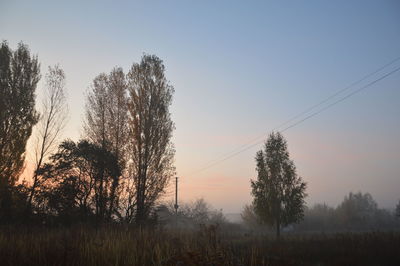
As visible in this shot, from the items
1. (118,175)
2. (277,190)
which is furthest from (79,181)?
(277,190)

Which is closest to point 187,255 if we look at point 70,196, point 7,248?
point 7,248

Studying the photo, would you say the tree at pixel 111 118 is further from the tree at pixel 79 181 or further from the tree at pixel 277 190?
the tree at pixel 277 190

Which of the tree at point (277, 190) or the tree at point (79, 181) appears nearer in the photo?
the tree at point (79, 181)

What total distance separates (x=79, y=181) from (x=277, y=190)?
14.7m

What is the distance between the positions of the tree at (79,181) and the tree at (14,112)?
6.25 ft

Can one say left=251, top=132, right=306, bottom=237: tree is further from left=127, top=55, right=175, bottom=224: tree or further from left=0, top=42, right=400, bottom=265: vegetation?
left=127, top=55, right=175, bottom=224: tree

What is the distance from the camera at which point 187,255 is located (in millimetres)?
3701

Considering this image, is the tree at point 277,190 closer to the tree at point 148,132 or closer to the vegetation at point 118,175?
the vegetation at point 118,175

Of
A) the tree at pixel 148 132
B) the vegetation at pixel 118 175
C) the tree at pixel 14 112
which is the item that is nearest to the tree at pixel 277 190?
the vegetation at pixel 118 175

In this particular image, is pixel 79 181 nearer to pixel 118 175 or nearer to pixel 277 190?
pixel 118 175

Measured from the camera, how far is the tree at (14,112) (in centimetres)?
1569

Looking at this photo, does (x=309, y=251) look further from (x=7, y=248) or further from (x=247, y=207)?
(x=247, y=207)

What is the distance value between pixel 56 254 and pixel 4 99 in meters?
15.0

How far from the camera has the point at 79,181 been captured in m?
16.1
